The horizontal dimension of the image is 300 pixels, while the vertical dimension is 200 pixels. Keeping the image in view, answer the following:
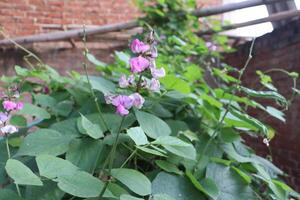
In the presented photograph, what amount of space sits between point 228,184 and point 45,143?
0.43 metres

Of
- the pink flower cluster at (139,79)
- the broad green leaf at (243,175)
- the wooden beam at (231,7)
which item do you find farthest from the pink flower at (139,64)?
the wooden beam at (231,7)

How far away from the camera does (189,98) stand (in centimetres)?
100

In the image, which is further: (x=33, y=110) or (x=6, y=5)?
(x=6, y=5)

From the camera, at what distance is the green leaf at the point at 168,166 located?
763mm

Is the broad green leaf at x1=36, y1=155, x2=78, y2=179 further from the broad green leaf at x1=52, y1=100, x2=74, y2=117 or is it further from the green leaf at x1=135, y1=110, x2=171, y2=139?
the broad green leaf at x1=52, y1=100, x2=74, y2=117

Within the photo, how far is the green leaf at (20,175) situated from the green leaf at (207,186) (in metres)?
0.34

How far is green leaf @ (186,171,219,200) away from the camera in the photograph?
0.73 meters

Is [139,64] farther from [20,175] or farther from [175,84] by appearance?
[175,84]

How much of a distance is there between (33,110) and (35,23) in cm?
281

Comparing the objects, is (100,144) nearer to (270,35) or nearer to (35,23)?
(270,35)

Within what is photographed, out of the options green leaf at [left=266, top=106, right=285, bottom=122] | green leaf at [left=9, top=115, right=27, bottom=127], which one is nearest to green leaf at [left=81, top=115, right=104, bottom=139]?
green leaf at [left=9, top=115, right=27, bottom=127]

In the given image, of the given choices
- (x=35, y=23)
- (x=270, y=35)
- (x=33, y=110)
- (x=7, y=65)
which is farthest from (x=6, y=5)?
(x=33, y=110)

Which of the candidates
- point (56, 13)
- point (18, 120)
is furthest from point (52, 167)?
point (56, 13)

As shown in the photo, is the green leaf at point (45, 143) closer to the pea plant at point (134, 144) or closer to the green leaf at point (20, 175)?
the pea plant at point (134, 144)
